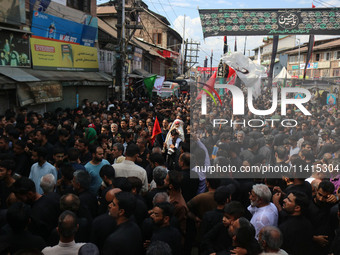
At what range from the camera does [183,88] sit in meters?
33.5

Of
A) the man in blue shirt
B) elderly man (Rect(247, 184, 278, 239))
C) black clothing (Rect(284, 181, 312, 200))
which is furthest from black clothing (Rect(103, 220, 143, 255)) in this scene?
black clothing (Rect(284, 181, 312, 200))

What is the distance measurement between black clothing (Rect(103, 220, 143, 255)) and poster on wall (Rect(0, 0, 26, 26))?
10902mm

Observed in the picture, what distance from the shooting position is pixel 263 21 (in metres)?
11.1

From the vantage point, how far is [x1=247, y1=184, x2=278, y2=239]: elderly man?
3.40 meters

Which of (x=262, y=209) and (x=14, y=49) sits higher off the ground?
(x=14, y=49)

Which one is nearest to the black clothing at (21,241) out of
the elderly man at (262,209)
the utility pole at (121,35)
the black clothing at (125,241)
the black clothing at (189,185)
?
the black clothing at (125,241)

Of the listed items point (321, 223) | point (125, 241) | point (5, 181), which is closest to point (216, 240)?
point (125, 241)

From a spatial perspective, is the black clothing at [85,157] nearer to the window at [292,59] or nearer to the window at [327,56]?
the window at [327,56]

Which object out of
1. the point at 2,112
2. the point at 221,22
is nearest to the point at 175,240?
the point at 221,22

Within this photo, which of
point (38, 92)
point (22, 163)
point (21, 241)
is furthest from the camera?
point (38, 92)

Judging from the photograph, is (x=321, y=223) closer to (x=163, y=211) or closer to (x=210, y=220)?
(x=210, y=220)

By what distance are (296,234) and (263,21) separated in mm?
9432

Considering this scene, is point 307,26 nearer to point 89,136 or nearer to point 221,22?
point 221,22

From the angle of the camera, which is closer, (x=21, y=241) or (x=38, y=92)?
(x=21, y=241)
